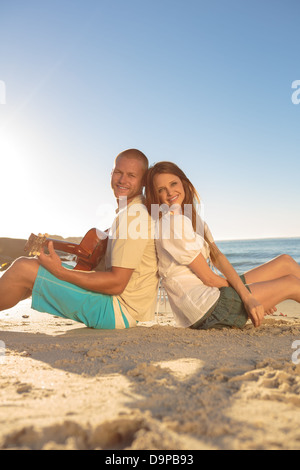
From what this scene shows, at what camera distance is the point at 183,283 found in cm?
295

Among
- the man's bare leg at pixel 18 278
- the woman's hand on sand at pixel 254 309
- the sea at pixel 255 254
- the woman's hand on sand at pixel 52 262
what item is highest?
the woman's hand on sand at pixel 52 262

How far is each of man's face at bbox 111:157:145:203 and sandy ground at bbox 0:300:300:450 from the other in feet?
4.22

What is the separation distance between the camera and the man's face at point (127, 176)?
3299 mm

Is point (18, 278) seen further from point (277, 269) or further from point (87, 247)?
point (277, 269)

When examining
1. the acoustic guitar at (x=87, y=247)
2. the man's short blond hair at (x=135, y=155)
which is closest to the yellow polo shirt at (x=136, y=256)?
the acoustic guitar at (x=87, y=247)

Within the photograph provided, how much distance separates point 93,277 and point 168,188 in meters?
0.97

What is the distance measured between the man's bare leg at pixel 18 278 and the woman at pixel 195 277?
1.00m

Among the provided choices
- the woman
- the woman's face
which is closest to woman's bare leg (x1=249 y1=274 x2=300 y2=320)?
the woman

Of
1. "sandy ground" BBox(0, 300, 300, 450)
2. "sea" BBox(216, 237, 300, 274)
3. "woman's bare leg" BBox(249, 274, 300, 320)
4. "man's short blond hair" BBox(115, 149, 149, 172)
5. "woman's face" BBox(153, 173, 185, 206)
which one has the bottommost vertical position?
"sea" BBox(216, 237, 300, 274)

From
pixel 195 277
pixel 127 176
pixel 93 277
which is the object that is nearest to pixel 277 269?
pixel 195 277

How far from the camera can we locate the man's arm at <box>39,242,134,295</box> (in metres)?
2.86

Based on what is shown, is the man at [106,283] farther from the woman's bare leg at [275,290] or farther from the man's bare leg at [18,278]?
the woman's bare leg at [275,290]

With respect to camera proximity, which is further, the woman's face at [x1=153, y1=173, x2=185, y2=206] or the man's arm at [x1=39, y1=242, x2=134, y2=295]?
the woman's face at [x1=153, y1=173, x2=185, y2=206]

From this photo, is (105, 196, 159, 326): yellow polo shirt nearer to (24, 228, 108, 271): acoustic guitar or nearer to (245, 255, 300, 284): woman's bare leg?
(24, 228, 108, 271): acoustic guitar
